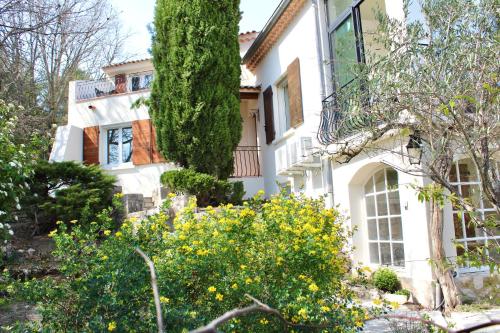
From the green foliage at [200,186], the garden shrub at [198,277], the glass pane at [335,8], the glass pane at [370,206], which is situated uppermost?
the glass pane at [335,8]

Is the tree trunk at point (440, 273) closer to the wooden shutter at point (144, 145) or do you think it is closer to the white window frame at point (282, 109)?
the white window frame at point (282, 109)

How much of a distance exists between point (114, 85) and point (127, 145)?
355 centimetres

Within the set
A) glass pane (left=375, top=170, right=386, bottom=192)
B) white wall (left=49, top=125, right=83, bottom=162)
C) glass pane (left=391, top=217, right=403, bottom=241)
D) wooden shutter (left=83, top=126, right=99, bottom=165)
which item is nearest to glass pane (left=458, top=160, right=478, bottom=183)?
glass pane (left=391, top=217, right=403, bottom=241)

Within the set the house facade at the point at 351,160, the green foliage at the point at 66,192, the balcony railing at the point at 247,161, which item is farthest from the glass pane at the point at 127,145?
the house facade at the point at 351,160

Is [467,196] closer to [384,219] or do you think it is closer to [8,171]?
[384,219]

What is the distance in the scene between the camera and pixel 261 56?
14.6m

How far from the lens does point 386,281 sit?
778 cm

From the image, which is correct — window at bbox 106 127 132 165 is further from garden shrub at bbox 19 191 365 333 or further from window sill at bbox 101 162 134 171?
garden shrub at bbox 19 191 365 333

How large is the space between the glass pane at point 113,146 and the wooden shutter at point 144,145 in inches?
49.3

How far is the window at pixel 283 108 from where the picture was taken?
43.7 ft

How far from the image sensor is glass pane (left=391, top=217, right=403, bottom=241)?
841cm

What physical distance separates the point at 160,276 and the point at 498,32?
3914 mm

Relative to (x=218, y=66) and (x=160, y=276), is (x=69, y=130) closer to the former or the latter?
(x=218, y=66)

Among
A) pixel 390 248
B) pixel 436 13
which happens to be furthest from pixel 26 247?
pixel 436 13
